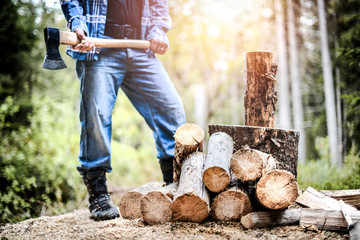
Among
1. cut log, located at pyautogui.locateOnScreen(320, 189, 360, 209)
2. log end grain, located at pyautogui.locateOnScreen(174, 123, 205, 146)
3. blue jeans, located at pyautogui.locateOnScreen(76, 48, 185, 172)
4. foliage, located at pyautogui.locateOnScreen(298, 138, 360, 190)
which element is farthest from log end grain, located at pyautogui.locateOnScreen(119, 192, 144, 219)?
foliage, located at pyautogui.locateOnScreen(298, 138, 360, 190)

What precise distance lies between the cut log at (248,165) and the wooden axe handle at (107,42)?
4.32ft

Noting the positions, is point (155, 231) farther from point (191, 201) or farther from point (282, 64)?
point (282, 64)

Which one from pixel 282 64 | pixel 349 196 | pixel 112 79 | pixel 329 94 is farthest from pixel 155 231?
pixel 282 64

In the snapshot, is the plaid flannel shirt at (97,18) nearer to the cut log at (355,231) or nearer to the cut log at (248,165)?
the cut log at (248,165)

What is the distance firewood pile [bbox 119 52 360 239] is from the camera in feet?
5.92

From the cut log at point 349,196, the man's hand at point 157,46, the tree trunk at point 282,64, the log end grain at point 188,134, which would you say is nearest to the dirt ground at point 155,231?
the cut log at point 349,196

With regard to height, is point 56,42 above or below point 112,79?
above

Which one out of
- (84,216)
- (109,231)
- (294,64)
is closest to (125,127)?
(294,64)

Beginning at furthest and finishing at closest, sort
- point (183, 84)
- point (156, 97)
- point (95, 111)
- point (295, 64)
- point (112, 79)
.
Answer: point (295, 64) < point (183, 84) < point (156, 97) < point (112, 79) < point (95, 111)

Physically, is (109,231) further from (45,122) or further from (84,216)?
(45,122)

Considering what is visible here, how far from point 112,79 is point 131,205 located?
1.06 metres

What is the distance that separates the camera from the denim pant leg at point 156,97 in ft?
8.51

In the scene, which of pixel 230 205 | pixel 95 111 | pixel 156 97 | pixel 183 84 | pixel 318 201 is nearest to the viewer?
pixel 230 205

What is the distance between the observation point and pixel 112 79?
2.47 m
